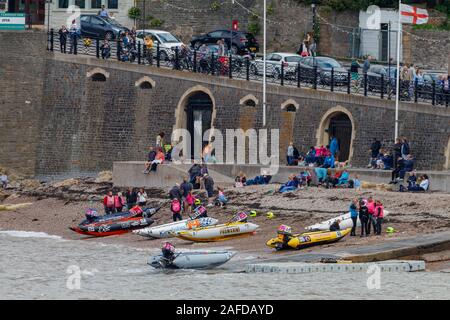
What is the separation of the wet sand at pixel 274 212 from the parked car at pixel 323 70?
4.80 metres

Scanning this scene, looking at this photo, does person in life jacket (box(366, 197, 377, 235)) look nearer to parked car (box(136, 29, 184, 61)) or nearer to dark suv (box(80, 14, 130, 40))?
parked car (box(136, 29, 184, 61))

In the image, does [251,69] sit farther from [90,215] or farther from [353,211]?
[353,211]

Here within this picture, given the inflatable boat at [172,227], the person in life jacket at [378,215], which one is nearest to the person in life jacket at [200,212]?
the inflatable boat at [172,227]

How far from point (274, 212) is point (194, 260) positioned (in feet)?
25.1

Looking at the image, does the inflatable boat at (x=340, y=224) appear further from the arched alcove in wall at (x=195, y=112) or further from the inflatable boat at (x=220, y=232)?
the arched alcove in wall at (x=195, y=112)

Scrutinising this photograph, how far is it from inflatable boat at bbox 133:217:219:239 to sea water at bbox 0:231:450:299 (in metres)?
1.31

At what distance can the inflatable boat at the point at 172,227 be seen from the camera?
163 feet

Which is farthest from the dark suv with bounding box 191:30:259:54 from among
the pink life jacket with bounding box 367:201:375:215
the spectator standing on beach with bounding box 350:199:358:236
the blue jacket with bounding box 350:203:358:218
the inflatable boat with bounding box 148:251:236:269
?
the inflatable boat with bounding box 148:251:236:269

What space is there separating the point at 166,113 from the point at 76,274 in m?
16.0

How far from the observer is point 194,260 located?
44.5 meters

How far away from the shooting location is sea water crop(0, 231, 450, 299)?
4122 centimetres

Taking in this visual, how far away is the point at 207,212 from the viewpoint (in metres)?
52.8

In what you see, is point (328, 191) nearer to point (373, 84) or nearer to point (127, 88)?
point (373, 84)

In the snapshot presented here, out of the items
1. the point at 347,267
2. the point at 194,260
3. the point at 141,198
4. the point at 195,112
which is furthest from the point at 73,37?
the point at 347,267
